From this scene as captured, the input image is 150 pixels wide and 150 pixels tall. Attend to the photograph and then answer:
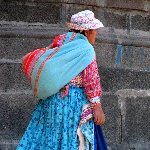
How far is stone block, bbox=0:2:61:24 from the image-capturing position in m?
5.68

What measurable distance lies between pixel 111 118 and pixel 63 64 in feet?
6.19

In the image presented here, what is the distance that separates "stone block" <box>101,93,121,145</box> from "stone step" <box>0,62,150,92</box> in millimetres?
112

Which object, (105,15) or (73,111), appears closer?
(73,111)

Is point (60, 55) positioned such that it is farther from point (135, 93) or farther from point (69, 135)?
point (135, 93)

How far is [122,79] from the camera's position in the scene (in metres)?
6.07

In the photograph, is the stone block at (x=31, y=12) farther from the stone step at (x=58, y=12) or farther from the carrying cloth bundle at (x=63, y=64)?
the carrying cloth bundle at (x=63, y=64)

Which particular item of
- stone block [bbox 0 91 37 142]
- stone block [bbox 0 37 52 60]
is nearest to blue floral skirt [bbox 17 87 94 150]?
stone block [bbox 0 91 37 142]

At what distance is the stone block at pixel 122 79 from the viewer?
598cm

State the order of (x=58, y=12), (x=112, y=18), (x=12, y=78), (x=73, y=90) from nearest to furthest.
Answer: (x=73, y=90)
(x=12, y=78)
(x=58, y=12)
(x=112, y=18)

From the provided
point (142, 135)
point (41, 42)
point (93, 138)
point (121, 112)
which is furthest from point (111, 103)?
point (93, 138)

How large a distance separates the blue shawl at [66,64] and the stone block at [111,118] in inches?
67.9

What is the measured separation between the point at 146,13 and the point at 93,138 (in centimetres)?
244

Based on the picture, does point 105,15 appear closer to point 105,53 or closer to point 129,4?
point 129,4

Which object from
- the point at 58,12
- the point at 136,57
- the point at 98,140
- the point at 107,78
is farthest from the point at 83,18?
the point at 136,57
